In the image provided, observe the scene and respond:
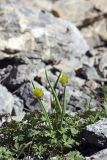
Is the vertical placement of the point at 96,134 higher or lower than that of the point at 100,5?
lower

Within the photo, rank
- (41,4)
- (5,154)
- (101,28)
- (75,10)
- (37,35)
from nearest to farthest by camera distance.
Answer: (5,154) < (37,35) < (101,28) < (75,10) < (41,4)

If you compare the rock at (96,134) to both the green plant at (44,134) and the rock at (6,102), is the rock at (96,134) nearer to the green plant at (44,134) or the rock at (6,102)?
the green plant at (44,134)

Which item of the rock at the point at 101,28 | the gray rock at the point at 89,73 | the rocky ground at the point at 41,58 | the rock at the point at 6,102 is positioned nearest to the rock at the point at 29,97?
the rocky ground at the point at 41,58

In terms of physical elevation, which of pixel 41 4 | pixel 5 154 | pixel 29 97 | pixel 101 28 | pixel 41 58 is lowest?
pixel 5 154

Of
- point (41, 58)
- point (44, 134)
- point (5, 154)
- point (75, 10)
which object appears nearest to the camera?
point (5, 154)

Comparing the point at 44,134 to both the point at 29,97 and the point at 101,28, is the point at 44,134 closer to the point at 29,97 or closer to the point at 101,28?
the point at 29,97

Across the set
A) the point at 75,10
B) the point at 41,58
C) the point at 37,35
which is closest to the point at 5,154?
the point at 41,58
